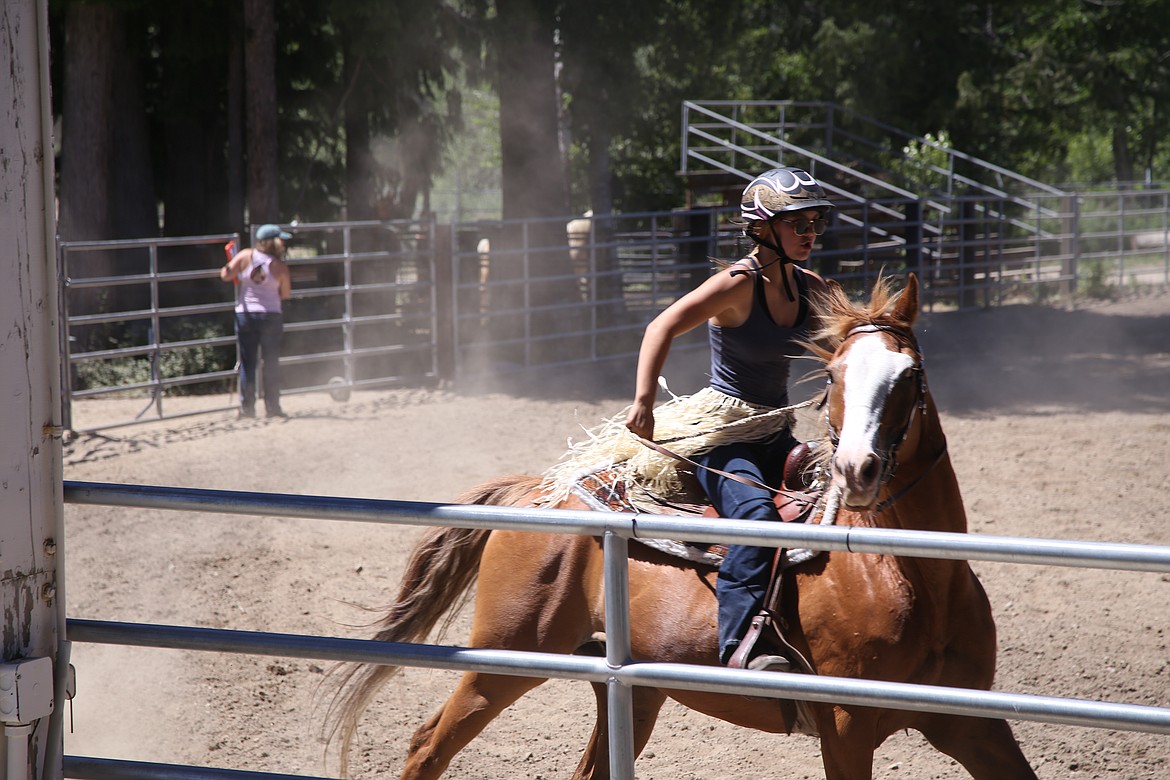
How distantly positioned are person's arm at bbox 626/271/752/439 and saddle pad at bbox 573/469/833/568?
0.28 m

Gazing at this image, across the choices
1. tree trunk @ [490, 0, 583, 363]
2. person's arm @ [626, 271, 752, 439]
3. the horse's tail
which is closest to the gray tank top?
person's arm @ [626, 271, 752, 439]

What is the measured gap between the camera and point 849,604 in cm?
294

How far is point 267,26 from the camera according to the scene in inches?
534

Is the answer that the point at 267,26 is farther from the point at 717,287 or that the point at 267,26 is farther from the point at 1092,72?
the point at 1092,72

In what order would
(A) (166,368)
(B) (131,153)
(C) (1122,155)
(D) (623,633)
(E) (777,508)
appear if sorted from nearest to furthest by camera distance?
(D) (623,633) → (E) (777,508) → (A) (166,368) → (B) (131,153) → (C) (1122,155)

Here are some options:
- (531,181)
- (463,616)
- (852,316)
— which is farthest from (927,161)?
(852,316)

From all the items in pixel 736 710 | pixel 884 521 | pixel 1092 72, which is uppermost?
pixel 1092 72

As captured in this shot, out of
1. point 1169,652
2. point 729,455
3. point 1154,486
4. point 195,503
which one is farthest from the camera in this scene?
point 1154,486

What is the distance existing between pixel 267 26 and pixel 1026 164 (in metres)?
28.8

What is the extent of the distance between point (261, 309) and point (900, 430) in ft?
30.9

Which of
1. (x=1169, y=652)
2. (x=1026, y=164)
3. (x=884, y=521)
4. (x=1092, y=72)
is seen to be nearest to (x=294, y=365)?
(x=1169, y=652)

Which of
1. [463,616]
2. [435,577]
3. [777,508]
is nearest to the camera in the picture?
[777,508]

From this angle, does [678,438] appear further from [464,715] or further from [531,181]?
[531,181]

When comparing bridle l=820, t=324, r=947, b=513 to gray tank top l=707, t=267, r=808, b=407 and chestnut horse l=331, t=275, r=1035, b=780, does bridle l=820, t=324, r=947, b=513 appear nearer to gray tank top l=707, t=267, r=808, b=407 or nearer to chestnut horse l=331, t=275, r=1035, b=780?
chestnut horse l=331, t=275, r=1035, b=780
